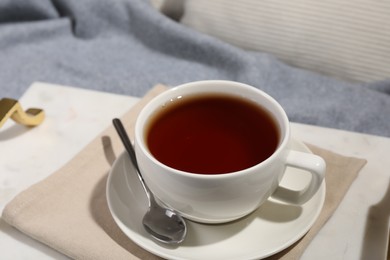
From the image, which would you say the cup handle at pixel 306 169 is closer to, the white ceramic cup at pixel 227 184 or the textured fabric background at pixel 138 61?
the white ceramic cup at pixel 227 184

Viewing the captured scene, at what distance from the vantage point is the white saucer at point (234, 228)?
380 millimetres

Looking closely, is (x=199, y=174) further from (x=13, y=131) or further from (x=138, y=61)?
(x=138, y=61)

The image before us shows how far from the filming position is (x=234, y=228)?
0.40 metres

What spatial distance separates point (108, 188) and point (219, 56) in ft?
1.28

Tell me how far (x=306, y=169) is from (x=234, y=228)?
0.27 ft

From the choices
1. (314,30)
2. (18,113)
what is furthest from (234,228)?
(314,30)

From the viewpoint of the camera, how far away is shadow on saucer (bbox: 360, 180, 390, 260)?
1.33ft

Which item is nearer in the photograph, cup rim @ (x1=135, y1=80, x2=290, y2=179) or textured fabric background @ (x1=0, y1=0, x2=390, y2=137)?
cup rim @ (x1=135, y1=80, x2=290, y2=179)

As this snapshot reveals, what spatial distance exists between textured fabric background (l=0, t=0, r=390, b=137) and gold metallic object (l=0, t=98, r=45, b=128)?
0.18 metres

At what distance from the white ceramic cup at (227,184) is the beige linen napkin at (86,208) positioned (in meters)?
0.05

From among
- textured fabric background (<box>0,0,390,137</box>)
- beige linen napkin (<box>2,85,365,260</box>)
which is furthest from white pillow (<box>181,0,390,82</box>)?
beige linen napkin (<box>2,85,365,260</box>)

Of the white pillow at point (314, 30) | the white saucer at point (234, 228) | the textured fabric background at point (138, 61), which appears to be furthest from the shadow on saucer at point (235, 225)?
the white pillow at point (314, 30)

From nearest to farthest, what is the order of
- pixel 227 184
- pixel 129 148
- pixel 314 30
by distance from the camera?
pixel 227 184 < pixel 129 148 < pixel 314 30

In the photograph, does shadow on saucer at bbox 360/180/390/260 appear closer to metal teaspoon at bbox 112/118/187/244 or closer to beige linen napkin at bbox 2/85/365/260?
beige linen napkin at bbox 2/85/365/260
